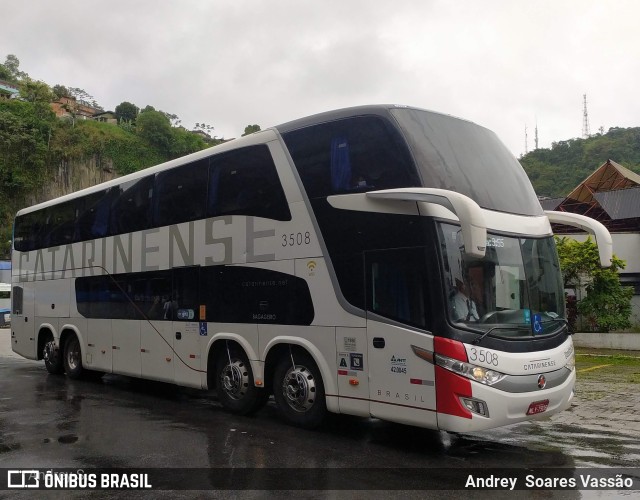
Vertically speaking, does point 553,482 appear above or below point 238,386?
below

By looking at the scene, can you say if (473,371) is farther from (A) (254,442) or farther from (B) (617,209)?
(B) (617,209)

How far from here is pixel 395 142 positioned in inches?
286

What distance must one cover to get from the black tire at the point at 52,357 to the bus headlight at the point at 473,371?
1120 cm

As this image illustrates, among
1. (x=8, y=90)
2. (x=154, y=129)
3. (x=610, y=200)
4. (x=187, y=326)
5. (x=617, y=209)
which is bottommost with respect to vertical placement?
(x=187, y=326)

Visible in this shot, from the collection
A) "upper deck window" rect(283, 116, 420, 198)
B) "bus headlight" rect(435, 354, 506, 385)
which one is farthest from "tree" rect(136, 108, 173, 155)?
"bus headlight" rect(435, 354, 506, 385)

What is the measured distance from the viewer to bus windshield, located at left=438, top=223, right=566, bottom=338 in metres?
6.70

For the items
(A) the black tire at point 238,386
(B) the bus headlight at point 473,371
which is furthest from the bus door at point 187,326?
(B) the bus headlight at point 473,371

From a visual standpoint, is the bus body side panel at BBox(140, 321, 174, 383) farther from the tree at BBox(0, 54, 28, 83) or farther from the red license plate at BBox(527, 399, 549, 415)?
the tree at BBox(0, 54, 28, 83)

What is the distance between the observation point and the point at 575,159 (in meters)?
72.5

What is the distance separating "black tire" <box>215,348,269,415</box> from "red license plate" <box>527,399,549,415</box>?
151 inches

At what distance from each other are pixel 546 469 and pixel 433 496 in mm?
1730

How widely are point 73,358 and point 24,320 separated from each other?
9.13ft

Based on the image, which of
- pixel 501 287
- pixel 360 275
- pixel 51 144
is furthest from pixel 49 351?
pixel 51 144

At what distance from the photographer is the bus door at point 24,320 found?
1558 centimetres
